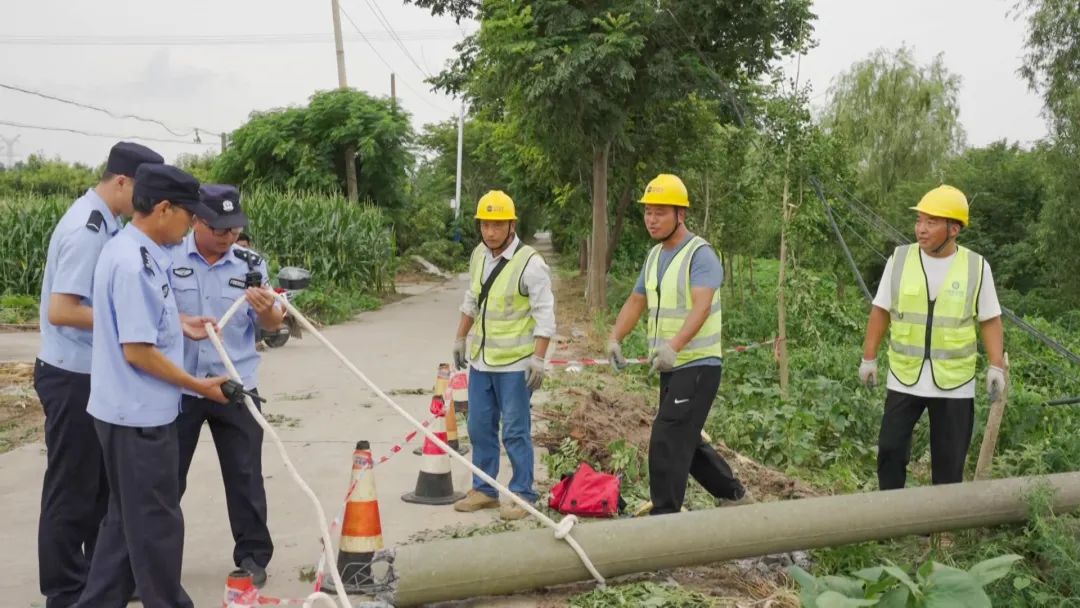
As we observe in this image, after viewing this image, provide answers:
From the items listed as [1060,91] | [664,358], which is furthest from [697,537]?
[1060,91]

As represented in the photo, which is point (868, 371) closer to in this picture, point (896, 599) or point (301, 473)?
point (896, 599)

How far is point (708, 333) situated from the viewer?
5.33m

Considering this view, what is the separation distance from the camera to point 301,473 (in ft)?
23.5

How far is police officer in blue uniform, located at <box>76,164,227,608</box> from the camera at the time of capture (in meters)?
3.76

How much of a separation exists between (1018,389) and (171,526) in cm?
682

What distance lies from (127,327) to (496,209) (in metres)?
2.71

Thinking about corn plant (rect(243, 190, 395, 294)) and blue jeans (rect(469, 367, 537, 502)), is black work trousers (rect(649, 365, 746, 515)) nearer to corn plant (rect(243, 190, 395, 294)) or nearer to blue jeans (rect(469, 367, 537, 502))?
blue jeans (rect(469, 367, 537, 502))

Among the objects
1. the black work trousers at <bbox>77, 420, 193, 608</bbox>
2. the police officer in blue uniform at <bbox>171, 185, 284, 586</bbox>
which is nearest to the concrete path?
the police officer in blue uniform at <bbox>171, 185, 284, 586</bbox>

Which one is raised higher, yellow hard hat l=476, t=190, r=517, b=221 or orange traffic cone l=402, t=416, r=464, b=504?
yellow hard hat l=476, t=190, r=517, b=221

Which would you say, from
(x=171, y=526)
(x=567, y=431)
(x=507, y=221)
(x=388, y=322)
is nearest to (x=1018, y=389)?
(x=567, y=431)

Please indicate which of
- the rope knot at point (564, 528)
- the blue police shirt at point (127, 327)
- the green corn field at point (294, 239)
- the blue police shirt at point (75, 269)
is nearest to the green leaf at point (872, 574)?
the rope knot at point (564, 528)

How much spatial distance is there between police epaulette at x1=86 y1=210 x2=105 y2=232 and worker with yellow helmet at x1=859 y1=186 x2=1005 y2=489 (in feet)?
13.4

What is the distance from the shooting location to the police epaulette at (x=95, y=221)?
13.9ft

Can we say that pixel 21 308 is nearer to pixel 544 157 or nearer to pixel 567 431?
pixel 544 157
